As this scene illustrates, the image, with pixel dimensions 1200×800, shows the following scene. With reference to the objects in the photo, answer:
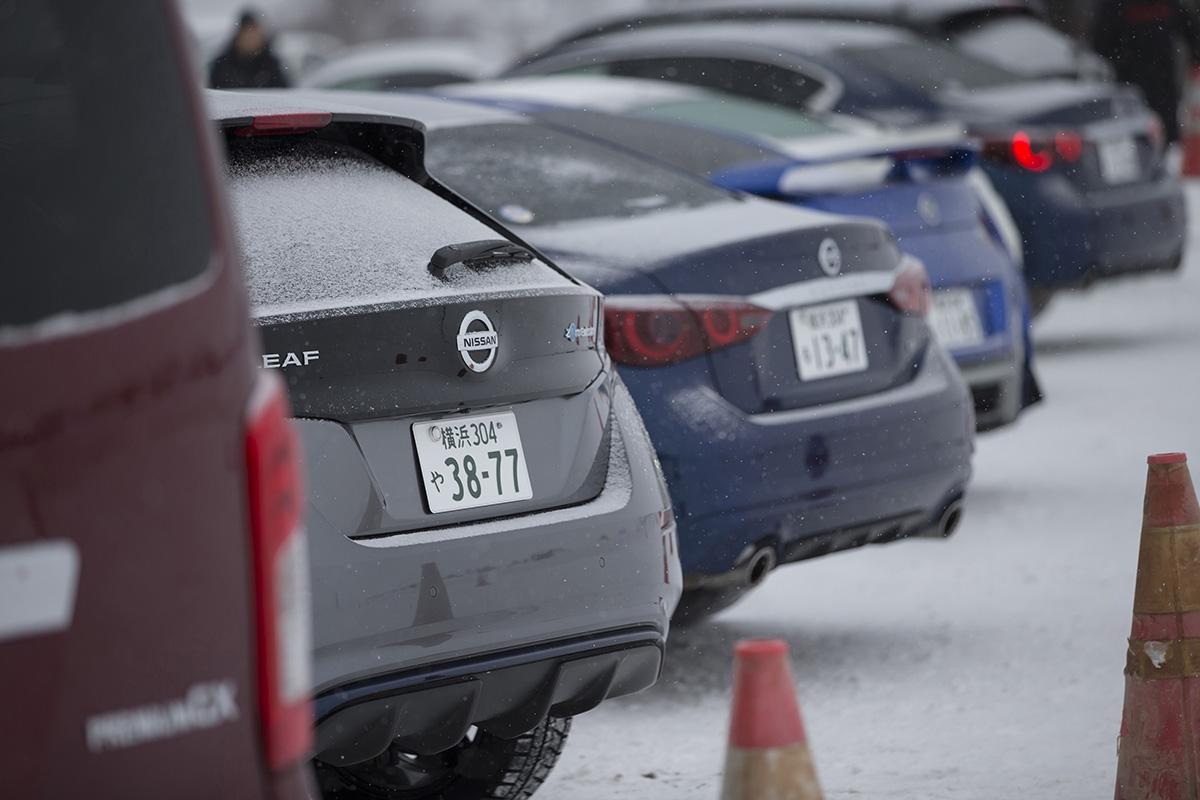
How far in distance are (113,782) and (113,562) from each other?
0.25 metres

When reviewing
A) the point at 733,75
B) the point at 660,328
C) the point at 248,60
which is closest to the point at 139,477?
the point at 660,328

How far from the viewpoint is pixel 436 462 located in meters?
4.17

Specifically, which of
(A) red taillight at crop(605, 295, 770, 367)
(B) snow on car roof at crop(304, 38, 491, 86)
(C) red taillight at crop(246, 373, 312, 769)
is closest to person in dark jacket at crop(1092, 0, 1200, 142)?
(B) snow on car roof at crop(304, 38, 491, 86)

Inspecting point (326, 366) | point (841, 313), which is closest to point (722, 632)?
point (841, 313)

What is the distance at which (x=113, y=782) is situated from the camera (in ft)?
8.36

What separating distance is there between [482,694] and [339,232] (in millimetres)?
934

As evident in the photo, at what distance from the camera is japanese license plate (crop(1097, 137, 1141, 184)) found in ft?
39.2

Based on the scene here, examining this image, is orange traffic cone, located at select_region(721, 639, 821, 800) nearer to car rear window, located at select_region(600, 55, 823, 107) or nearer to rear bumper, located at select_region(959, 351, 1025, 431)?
rear bumper, located at select_region(959, 351, 1025, 431)

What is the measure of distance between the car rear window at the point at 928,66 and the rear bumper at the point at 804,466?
17.1 ft

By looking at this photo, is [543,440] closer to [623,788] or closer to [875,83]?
[623,788]

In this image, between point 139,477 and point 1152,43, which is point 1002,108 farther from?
point 1152,43

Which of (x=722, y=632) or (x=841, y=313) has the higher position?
(x=841, y=313)

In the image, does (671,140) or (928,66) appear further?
(928,66)

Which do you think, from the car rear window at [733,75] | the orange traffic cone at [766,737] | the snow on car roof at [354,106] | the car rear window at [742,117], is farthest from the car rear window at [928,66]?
the orange traffic cone at [766,737]
